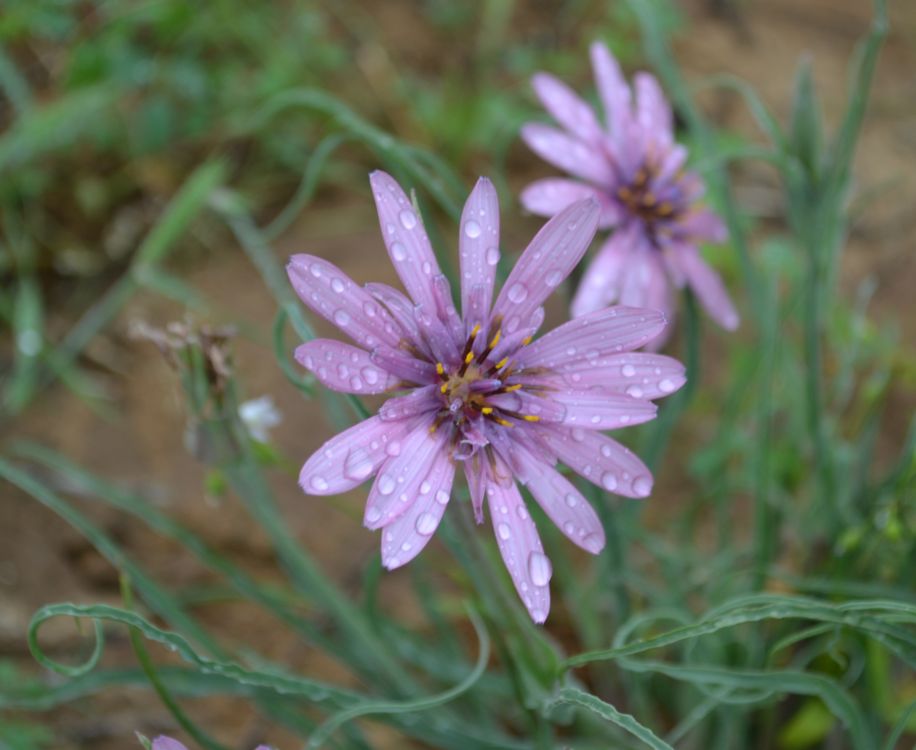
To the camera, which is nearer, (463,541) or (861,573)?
(463,541)

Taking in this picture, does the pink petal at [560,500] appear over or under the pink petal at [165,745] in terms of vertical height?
over

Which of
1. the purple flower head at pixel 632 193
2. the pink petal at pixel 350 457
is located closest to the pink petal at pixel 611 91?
the purple flower head at pixel 632 193

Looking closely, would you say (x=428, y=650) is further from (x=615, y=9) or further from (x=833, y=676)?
(x=615, y=9)

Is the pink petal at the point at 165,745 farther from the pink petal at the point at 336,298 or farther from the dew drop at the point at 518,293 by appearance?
the dew drop at the point at 518,293

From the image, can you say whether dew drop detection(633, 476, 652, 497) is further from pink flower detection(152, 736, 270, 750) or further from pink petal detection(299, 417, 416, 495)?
pink flower detection(152, 736, 270, 750)

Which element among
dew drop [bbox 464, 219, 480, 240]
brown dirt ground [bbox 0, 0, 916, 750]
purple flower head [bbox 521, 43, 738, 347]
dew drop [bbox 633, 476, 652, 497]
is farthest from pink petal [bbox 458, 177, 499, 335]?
brown dirt ground [bbox 0, 0, 916, 750]

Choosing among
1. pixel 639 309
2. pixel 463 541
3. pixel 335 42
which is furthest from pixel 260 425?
pixel 335 42

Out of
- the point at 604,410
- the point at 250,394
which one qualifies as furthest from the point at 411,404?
the point at 250,394
